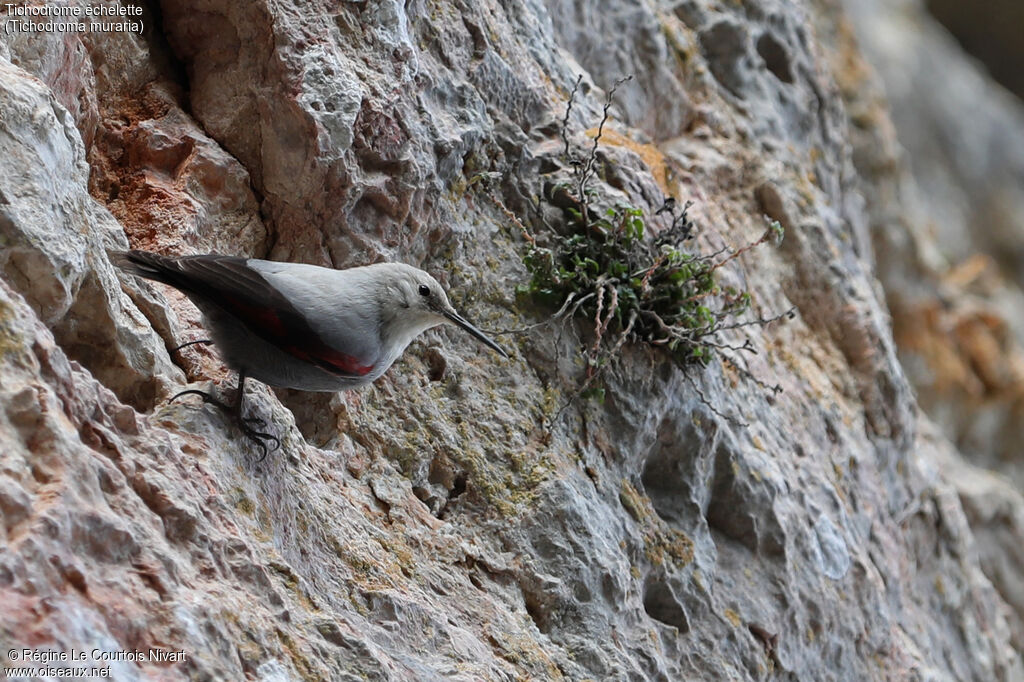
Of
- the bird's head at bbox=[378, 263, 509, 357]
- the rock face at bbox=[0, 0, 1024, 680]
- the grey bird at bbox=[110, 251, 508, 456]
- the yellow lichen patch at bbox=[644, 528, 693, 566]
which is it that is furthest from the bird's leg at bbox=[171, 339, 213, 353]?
the yellow lichen patch at bbox=[644, 528, 693, 566]

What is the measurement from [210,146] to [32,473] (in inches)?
81.7

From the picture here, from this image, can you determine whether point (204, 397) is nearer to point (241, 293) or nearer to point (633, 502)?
point (241, 293)

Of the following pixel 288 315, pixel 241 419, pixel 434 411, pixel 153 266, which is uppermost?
pixel 288 315

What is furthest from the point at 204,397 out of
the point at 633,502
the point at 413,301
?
the point at 633,502

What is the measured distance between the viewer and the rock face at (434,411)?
103 inches

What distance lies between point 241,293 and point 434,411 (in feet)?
4.17

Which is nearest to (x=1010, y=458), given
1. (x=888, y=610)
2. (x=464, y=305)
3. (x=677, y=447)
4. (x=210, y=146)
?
(x=888, y=610)

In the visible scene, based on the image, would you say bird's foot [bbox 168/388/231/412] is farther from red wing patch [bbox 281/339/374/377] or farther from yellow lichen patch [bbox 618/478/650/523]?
yellow lichen patch [bbox 618/478/650/523]

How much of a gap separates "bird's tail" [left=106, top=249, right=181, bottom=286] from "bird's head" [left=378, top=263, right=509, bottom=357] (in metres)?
0.70

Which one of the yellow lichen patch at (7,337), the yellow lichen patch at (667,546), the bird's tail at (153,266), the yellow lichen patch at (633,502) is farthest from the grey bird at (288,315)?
the yellow lichen patch at (667,546)

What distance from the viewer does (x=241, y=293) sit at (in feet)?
10.0

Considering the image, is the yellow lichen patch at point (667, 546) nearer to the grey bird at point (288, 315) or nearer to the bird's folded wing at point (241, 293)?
the grey bird at point (288, 315)

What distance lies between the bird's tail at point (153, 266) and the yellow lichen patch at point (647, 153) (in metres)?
2.82

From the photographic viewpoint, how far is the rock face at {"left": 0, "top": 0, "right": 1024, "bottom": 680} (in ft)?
8.54
